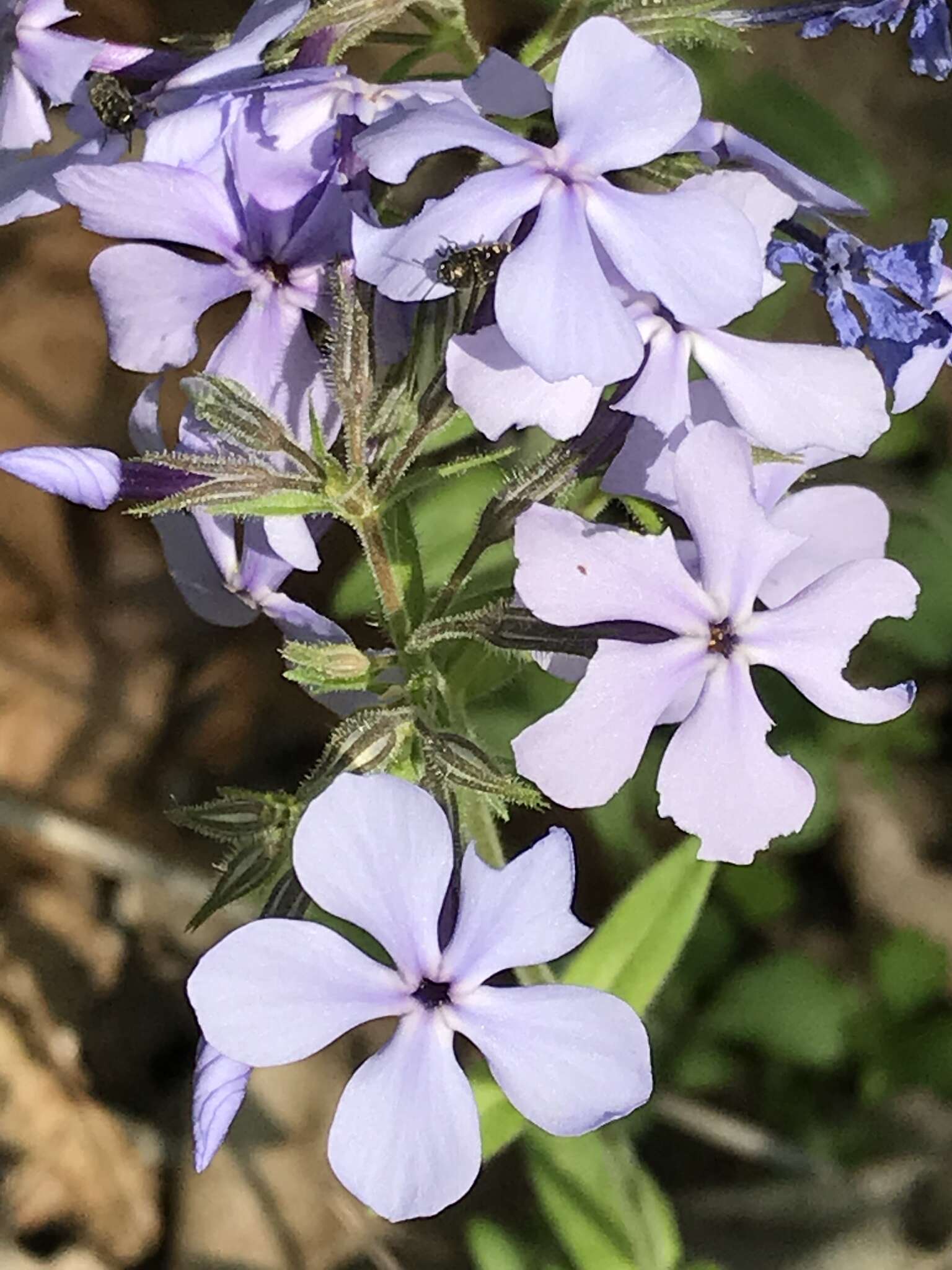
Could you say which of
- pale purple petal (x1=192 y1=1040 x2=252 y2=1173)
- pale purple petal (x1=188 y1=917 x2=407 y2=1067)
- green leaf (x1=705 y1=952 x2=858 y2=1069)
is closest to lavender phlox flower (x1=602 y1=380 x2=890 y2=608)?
pale purple petal (x1=188 y1=917 x2=407 y2=1067)

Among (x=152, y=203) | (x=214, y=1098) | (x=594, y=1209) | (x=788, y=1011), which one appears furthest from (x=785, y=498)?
(x=788, y=1011)

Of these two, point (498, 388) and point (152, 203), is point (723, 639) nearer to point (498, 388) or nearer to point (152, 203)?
point (498, 388)

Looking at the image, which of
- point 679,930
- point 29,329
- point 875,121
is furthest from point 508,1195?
point 875,121

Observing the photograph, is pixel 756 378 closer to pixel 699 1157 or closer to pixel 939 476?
pixel 939 476

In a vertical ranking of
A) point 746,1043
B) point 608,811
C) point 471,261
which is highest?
point 471,261

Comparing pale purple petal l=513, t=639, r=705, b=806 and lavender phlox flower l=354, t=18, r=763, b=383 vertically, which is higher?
lavender phlox flower l=354, t=18, r=763, b=383

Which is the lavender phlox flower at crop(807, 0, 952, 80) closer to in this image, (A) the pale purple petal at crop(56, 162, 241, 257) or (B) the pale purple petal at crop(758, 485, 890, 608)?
(B) the pale purple petal at crop(758, 485, 890, 608)

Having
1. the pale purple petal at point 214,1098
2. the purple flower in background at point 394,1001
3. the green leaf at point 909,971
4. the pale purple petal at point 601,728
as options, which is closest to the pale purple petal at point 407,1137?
the purple flower in background at point 394,1001
